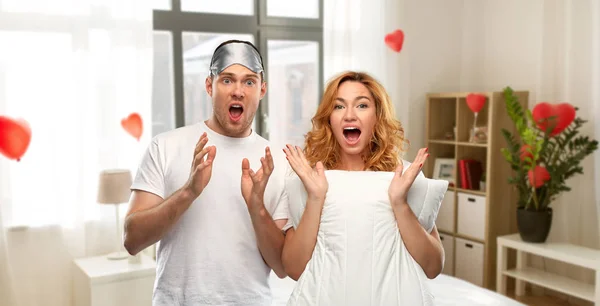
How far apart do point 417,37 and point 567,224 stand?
169cm

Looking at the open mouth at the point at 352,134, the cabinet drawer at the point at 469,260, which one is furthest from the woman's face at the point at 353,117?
the cabinet drawer at the point at 469,260

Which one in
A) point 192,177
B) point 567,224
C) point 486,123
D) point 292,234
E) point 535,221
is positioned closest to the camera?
point 192,177

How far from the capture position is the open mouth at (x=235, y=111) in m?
1.64

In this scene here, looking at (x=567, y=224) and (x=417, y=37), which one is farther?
(x=417, y=37)

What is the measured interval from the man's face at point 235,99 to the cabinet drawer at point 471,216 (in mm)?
2877

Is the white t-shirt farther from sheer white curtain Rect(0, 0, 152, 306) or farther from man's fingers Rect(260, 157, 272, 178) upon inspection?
sheer white curtain Rect(0, 0, 152, 306)

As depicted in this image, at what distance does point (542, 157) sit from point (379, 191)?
2.54 meters

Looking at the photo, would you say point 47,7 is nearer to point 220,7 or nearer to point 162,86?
point 162,86

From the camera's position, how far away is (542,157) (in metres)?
3.76

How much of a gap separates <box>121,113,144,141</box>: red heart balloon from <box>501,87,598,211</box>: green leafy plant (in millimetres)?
2241

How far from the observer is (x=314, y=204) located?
1545mm

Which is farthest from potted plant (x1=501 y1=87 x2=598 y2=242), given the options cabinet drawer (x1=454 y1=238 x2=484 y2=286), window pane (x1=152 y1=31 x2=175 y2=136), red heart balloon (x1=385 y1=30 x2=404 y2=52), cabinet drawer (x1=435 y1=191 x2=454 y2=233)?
window pane (x1=152 y1=31 x2=175 y2=136)

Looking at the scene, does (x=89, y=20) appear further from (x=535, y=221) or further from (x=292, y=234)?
(x=535, y=221)

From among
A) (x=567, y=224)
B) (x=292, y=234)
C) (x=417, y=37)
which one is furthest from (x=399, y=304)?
(x=417, y=37)
